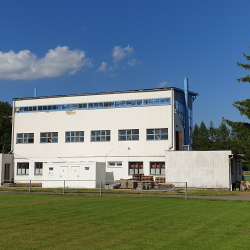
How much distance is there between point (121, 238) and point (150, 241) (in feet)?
2.92

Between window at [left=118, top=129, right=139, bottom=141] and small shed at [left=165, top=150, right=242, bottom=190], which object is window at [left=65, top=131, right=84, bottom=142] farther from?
small shed at [left=165, top=150, right=242, bottom=190]

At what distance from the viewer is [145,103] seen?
40031 mm

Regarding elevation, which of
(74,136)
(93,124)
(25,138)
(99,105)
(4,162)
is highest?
(99,105)

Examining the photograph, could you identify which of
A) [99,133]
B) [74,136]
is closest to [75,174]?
[99,133]

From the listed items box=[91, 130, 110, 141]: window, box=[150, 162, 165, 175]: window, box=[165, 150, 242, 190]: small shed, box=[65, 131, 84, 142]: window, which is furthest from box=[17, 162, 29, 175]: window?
box=[165, 150, 242, 190]: small shed

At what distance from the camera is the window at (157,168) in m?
38.6

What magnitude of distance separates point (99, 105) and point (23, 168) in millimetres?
11921

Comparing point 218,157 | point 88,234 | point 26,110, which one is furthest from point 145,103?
point 88,234

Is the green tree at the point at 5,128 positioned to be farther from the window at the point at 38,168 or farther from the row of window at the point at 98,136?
the window at the point at 38,168

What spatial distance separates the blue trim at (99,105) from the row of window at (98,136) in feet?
9.11

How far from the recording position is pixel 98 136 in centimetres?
4169

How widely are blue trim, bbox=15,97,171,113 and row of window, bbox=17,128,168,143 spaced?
9.11 feet

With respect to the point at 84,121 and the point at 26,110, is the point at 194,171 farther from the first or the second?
the point at 26,110

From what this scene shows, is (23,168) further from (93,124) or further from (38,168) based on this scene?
(93,124)
